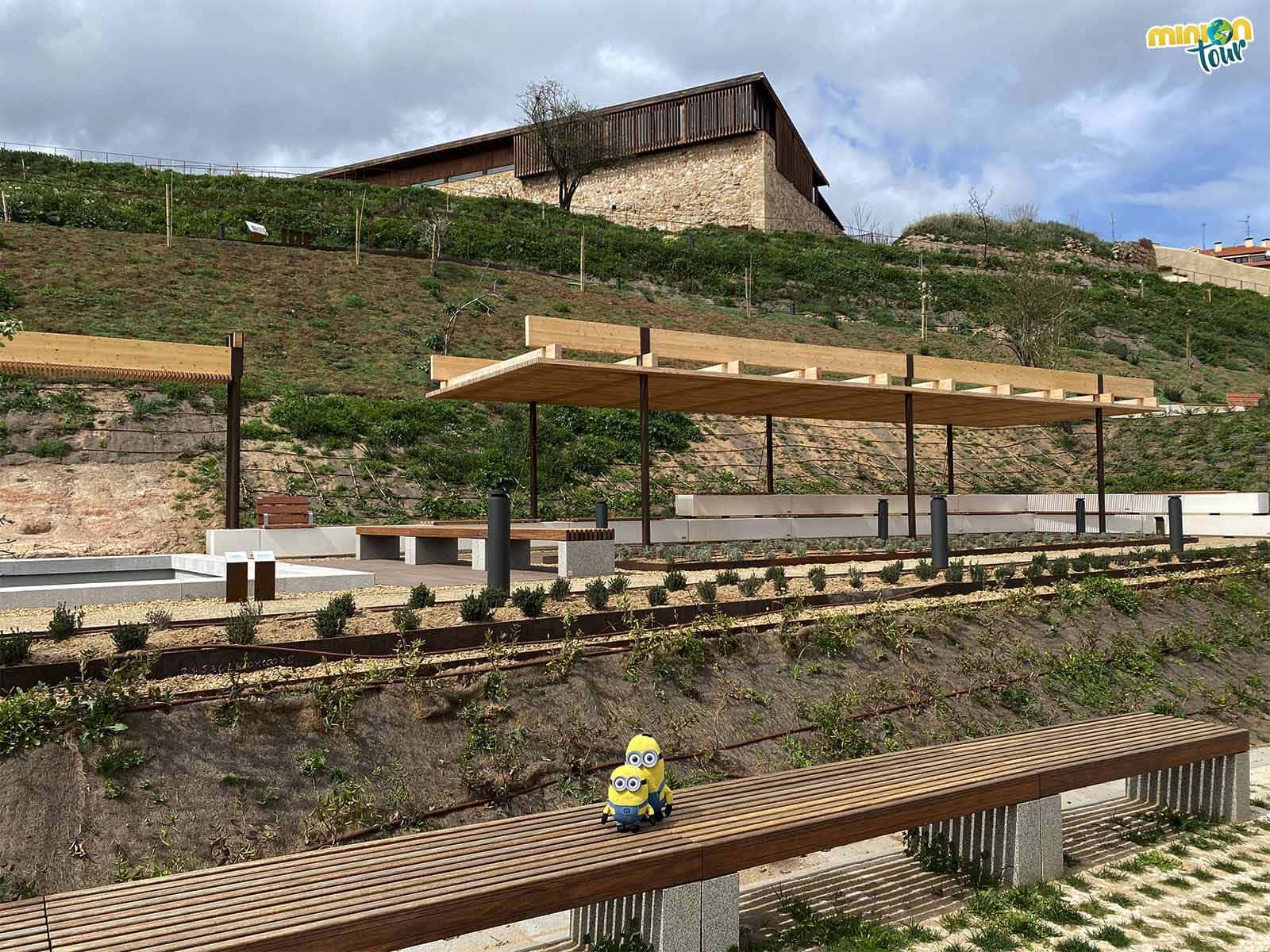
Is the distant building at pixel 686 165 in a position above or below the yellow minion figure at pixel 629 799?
above

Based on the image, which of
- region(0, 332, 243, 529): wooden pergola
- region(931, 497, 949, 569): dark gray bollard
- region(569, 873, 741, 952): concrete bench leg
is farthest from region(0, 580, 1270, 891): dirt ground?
region(0, 332, 243, 529): wooden pergola

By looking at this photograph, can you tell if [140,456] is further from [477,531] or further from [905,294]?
[905,294]

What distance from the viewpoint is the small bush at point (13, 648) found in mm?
5684

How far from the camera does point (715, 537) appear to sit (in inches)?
717

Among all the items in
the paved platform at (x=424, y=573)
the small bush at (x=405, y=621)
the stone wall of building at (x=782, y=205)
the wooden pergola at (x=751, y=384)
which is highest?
the stone wall of building at (x=782, y=205)

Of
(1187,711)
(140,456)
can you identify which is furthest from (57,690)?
(140,456)

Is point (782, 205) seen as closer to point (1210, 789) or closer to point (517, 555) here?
point (517, 555)

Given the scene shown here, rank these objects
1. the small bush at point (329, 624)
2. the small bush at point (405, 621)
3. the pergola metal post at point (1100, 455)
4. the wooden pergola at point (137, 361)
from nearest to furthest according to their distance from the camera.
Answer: the small bush at point (329, 624)
the small bush at point (405, 621)
the wooden pergola at point (137, 361)
the pergola metal post at point (1100, 455)

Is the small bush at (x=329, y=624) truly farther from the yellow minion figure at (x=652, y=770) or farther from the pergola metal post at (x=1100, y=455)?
the pergola metal post at (x=1100, y=455)

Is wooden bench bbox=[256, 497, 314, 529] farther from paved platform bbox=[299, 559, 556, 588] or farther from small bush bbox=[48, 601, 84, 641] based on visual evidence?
small bush bbox=[48, 601, 84, 641]

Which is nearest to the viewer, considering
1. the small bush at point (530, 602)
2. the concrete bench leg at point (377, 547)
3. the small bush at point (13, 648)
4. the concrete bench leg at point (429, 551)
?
the small bush at point (13, 648)

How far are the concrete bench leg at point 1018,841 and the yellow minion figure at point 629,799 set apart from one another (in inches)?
81.8

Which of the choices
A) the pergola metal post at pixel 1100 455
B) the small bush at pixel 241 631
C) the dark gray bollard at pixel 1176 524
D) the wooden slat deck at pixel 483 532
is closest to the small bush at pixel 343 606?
the small bush at pixel 241 631

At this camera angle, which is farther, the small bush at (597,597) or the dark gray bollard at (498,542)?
the dark gray bollard at (498,542)
